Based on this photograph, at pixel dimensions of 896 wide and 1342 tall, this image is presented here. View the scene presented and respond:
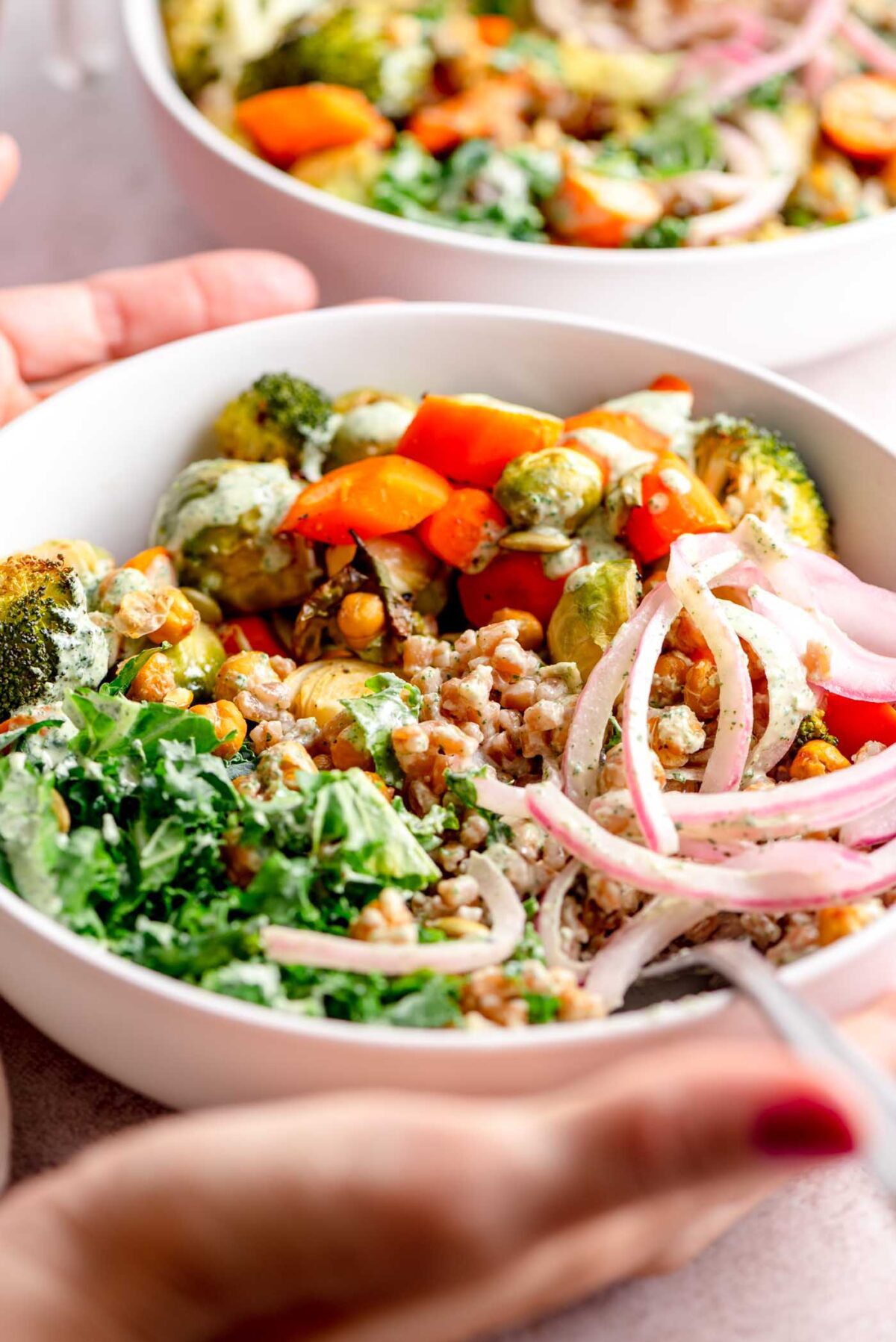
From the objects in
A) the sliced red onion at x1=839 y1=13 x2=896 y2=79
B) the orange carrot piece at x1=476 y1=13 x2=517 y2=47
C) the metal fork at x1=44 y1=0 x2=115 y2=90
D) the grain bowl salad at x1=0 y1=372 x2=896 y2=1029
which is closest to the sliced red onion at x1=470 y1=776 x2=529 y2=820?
the grain bowl salad at x1=0 y1=372 x2=896 y2=1029

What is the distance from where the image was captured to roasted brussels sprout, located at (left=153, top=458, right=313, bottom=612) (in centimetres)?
175

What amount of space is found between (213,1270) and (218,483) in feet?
3.67

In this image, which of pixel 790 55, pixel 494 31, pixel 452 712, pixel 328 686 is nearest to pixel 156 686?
pixel 328 686

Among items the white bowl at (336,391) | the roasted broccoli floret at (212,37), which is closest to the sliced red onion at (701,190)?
the white bowl at (336,391)

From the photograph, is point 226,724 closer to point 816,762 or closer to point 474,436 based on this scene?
point 474,436

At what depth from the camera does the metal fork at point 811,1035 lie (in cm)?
87

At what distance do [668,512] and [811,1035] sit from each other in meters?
0.81

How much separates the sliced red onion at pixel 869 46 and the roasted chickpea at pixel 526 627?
181cm

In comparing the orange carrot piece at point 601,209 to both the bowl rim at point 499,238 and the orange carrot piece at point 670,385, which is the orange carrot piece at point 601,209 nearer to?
the bowl rim at point 499,238

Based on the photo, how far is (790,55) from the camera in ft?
8.95

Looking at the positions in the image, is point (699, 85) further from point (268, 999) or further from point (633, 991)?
point (268, 999)

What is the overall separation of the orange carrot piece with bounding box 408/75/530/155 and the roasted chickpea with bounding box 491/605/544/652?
4.10 feet

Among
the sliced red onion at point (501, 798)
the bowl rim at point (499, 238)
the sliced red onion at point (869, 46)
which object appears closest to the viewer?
the sliced red onion at point (501, 798)

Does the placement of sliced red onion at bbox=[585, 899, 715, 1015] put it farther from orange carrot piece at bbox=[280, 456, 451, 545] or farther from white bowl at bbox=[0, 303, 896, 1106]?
orange carrot piece at bbox=[280, 456, 451, 545]
